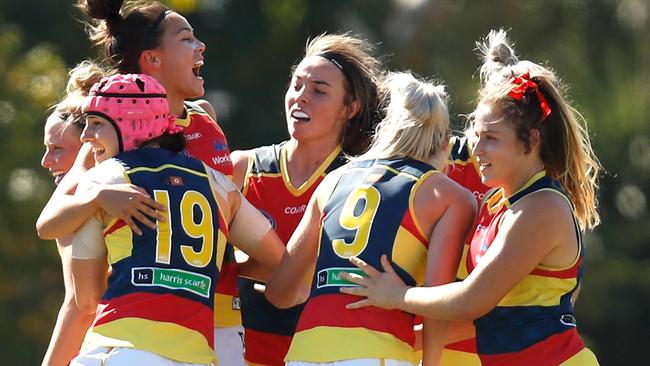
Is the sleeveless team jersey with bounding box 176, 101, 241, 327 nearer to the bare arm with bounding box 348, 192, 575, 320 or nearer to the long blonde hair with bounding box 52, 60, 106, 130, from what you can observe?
the long blonde hair with bounding box 52, 60, 106, 130

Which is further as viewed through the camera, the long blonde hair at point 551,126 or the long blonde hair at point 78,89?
the long blonde hair at point 78,89

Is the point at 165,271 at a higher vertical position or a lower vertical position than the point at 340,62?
lower

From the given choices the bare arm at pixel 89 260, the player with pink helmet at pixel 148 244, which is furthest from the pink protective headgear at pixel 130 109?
the bare arm at pixel 89 260

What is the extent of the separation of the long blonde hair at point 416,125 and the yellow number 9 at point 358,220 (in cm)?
22

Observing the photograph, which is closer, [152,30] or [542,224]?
[542,224]

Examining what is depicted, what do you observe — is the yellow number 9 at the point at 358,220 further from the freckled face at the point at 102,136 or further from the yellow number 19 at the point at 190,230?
the freckled face at the point at 102,136

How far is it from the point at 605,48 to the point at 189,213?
15.4 metres

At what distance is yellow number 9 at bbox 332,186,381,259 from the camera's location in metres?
5.63

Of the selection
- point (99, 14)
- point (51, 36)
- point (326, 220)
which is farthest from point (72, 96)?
point (51, 36)

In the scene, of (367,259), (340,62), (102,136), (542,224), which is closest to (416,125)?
(367,259)

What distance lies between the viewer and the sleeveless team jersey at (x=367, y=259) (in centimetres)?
556

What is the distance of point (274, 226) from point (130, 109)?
3.92ft

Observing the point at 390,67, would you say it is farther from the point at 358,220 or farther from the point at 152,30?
the point at 358,220

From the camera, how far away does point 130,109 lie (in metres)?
5.70
